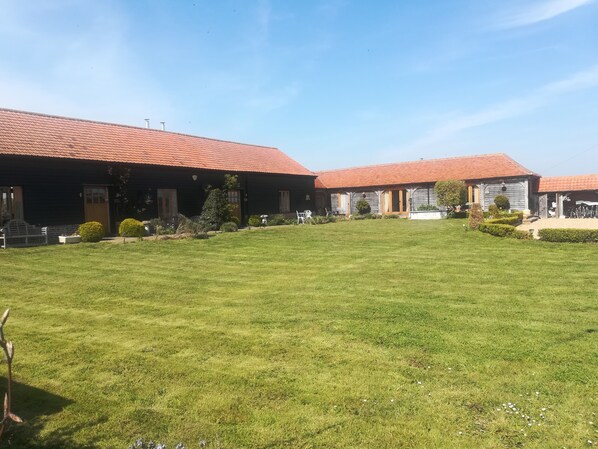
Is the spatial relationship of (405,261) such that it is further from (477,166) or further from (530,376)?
(477,166)

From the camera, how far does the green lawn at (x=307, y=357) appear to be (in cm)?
334

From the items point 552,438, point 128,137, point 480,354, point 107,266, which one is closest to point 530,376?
point 480,354

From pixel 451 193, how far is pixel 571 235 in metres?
12.3

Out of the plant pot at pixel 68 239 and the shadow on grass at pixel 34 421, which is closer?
the shadow on grass at pixel 34 421

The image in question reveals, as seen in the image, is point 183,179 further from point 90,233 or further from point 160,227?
point 90,233

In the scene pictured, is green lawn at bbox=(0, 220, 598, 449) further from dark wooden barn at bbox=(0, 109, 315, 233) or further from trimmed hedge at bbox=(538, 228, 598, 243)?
dark wooden barn at bbox=(0, 109, 315, 233)

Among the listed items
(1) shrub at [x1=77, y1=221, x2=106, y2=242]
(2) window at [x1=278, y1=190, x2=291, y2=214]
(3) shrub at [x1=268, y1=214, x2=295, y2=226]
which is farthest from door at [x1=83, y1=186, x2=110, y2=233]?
(2) window at [x1=278, y1=190, x2=291, y2=214]

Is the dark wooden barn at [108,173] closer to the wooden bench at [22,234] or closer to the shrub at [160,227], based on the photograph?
the wooden bench at [22,234]

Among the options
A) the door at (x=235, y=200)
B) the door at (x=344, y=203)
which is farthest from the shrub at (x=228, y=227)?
the door at (x=344, y=203)

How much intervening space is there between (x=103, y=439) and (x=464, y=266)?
31.6 ft

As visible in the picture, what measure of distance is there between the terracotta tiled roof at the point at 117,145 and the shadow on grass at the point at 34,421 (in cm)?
1525

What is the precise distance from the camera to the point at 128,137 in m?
22.3

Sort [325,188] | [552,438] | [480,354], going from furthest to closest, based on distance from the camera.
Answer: [325,188] < [480,354] < [552,438]

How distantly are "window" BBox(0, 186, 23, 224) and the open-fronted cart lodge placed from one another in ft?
0.12
